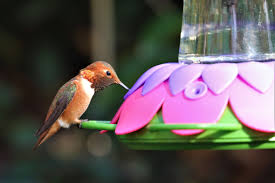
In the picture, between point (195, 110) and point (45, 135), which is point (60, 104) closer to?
point (45, 135)

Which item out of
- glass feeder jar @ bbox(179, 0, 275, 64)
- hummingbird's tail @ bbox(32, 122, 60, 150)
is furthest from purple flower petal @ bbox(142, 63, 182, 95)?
hummingbird's tail @ bbox(32, 122, 60, 150)

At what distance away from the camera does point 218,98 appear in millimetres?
1945

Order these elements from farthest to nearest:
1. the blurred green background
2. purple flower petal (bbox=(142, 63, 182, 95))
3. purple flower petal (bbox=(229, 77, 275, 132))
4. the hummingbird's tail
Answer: the blurred green background, the hummingbird's tail, purple flower petal (bbox=(142, 63, 182, 95)), purple flower petal (bbox=(229, 77, 275, 132))

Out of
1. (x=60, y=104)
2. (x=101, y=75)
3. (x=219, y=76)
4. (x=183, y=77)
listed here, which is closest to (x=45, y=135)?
(x=60, y=104)

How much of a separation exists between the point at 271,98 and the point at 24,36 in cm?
418

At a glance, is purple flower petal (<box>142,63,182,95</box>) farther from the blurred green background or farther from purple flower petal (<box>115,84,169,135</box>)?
the blurred green background

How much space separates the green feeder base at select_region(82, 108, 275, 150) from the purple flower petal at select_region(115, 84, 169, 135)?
1.0 inches

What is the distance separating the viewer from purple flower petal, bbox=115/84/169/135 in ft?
6.68

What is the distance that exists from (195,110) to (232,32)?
1.94ft

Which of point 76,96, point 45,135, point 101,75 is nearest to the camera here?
point 101,75

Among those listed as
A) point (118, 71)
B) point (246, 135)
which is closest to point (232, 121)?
point (246, 135)

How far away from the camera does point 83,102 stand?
129 inches

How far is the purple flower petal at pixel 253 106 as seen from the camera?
185cm

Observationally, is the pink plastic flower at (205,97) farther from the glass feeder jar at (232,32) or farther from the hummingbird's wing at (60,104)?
the hummingbird's wing at (60,104)
